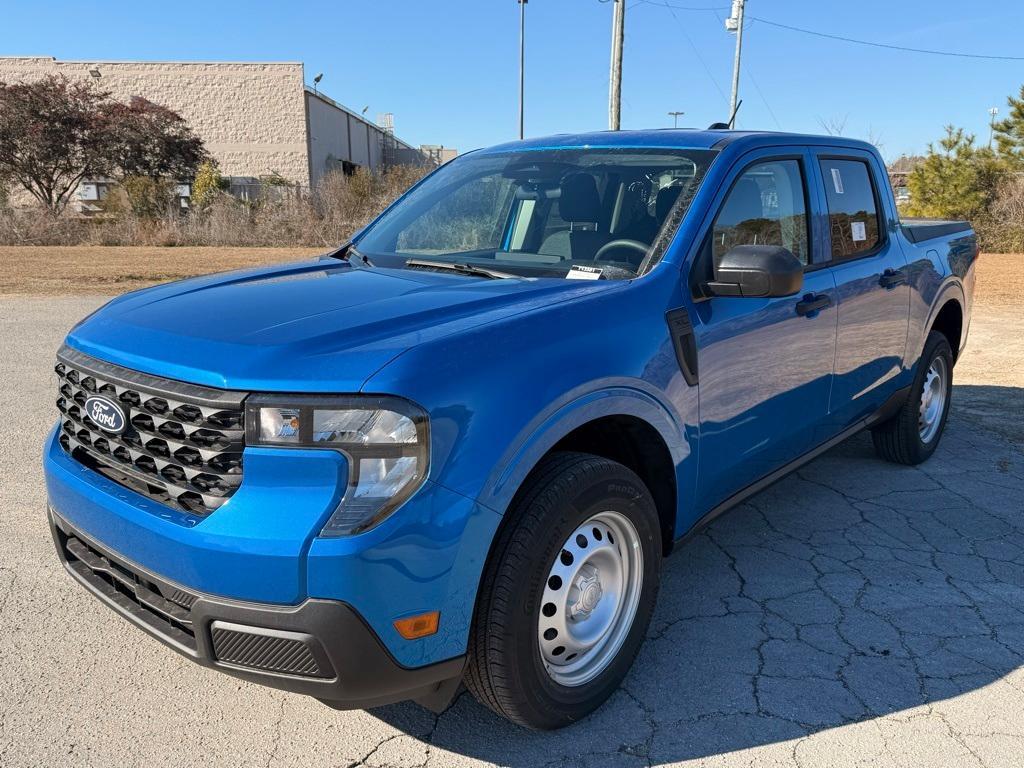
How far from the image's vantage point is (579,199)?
11.6 feet

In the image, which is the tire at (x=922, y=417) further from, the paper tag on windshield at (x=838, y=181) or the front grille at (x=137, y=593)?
the front grille at (x=137, y=593)

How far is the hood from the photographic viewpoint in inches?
85.2

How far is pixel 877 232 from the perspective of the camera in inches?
176

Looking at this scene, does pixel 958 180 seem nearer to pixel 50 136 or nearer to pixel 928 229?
pixel 928 229

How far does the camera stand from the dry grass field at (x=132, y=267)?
13.5m

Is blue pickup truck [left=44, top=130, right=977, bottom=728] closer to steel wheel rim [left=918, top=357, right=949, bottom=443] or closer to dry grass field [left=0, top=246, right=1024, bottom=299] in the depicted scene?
steel wheel rim [left=918, top=357, right=949, bottom=443]

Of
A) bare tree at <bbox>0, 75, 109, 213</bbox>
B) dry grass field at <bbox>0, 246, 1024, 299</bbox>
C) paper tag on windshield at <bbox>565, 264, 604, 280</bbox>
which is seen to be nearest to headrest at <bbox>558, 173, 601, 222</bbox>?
paper tag on windshield at <bbox>565, 264, 604, 280</bbox>

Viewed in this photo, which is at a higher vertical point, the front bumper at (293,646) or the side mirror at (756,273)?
the side mirror at (756,273)

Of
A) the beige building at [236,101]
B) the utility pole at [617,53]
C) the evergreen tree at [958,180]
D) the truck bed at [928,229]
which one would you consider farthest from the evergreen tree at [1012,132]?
the beige building at [236,101]

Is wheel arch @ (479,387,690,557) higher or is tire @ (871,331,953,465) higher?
wheel arch @ (479,387,690,557)

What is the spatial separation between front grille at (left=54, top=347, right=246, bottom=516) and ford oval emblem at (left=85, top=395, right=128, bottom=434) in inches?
0.6

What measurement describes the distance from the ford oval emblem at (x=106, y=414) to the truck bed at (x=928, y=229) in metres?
4.24

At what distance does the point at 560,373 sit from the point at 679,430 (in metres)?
0.68

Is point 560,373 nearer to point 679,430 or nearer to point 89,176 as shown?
point 679,430
